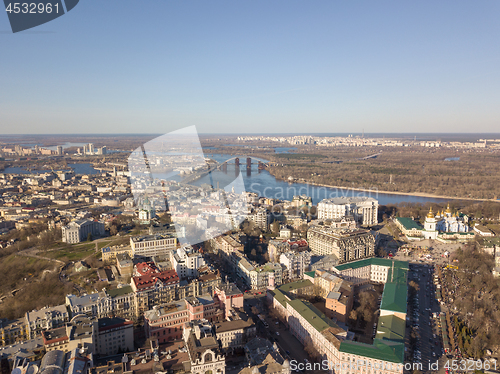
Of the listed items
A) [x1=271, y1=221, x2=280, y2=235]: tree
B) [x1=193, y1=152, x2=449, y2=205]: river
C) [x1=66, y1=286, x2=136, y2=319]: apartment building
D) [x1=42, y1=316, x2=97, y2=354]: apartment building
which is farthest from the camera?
[x1=193, y1=152, x2=449, y2=205]: river

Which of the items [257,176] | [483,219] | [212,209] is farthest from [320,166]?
[212,209]

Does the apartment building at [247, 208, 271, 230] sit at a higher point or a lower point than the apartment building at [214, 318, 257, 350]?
higher

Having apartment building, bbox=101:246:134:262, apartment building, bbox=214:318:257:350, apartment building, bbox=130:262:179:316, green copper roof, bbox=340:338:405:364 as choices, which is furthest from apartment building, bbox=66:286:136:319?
green copper roof, bbox=340:338:405:364

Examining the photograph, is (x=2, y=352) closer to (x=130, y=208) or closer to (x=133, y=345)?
(x=133, y=345)

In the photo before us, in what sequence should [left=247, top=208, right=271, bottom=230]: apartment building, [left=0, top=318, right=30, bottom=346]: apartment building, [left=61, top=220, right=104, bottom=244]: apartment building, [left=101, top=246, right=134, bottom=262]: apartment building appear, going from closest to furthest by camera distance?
[left=0, top=318, right=30, bottom=346]: apartment building < [left=101, top=246, right=134, bottom=262]: apartment building < [left=61, top=220, right=104, bottom=244]: apartment building < [left=247, top=208, right=271, bottom=230]: apartment building

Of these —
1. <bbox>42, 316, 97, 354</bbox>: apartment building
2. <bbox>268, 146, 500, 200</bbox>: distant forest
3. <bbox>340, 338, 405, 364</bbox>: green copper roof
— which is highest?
<bbox>268, 146, 500, 200</bbox>: distant forest

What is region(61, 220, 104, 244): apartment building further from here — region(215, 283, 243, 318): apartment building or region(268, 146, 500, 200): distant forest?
region(268, 146, 500, 200): distant forest

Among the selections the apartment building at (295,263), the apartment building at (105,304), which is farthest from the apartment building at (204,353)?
the apartment building at (295,263)

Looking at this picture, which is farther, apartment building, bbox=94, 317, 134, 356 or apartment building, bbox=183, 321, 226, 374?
apartment building, bbox=94, 317, 134, 356
